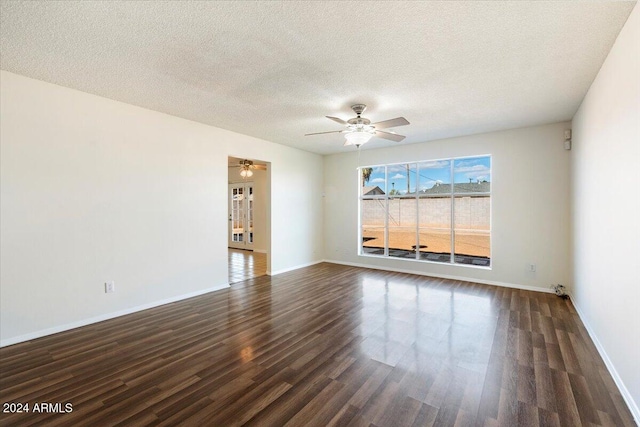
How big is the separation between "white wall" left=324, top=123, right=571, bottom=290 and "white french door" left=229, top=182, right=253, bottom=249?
17.6 feet

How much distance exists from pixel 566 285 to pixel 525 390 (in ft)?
10.7

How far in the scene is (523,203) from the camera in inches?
191

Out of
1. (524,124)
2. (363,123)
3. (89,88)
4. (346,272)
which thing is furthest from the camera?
(346,272)

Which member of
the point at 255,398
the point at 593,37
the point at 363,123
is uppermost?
the point at 593,37

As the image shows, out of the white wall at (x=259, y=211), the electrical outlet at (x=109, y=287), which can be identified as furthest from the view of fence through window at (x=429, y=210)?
the electrical outlet at (x=109, y=287)

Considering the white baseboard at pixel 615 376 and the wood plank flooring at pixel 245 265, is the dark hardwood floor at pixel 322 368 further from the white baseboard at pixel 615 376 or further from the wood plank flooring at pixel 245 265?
the wood plank flooring at pixel 245 265

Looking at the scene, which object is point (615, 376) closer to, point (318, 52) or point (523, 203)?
point (523, 203)

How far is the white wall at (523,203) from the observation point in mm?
4531

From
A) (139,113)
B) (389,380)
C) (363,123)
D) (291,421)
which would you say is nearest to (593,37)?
(363,123)

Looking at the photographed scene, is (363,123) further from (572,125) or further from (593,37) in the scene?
(572,125)

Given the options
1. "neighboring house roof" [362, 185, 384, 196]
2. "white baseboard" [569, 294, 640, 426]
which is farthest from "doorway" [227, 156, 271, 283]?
"white baseboard" [569, 294, 640, 426]

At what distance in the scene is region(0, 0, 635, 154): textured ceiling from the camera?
1.98 meters

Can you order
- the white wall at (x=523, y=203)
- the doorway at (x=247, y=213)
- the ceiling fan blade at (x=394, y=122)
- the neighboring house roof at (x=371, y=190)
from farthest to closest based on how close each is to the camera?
1. the doorway at (x=247, y=213)
2. the neighboring house roof at (x=371, y=190)
3. the white wall at (x=523, y=203)
4. the ceiling fan blade at (x=394, y=122)

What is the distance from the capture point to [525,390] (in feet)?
7.07
